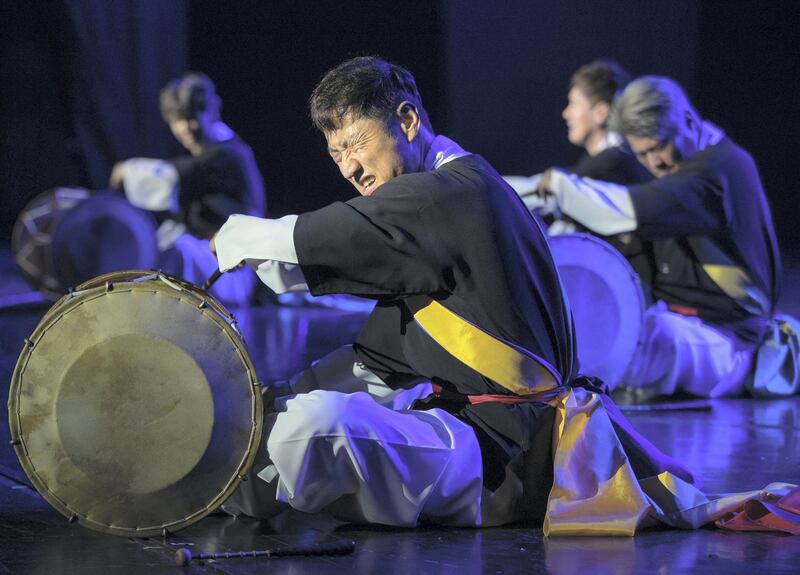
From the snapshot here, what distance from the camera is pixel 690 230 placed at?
4875 millimetres

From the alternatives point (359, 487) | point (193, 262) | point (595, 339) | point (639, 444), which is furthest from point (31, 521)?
point (193, 262)

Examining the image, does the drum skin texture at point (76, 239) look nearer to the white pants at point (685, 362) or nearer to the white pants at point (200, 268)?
the white pants at point (200, 268)

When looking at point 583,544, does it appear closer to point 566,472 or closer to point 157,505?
point 566,472

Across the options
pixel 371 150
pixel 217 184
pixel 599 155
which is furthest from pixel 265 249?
pixel 217 184

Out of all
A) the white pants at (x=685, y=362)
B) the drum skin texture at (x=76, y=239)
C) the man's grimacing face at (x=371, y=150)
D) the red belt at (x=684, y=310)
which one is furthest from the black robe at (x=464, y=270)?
the drum skin texture at (x=76, y=239)

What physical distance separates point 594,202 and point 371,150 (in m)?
2.44

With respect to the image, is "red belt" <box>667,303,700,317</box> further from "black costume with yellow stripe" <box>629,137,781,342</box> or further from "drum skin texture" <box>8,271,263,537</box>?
"drum skin texture" <box>8,271,263,537</box>

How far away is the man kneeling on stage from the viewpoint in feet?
8.05

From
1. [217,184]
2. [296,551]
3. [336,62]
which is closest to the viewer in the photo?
[296,551]

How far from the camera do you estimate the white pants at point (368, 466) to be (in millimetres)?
2432

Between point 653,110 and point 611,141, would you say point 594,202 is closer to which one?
point 653,110

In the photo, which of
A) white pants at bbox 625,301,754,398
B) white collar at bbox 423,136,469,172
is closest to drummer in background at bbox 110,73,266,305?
white pants at bbox 625,301,754,398

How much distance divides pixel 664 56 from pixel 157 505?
8.56m

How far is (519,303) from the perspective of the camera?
256cm
